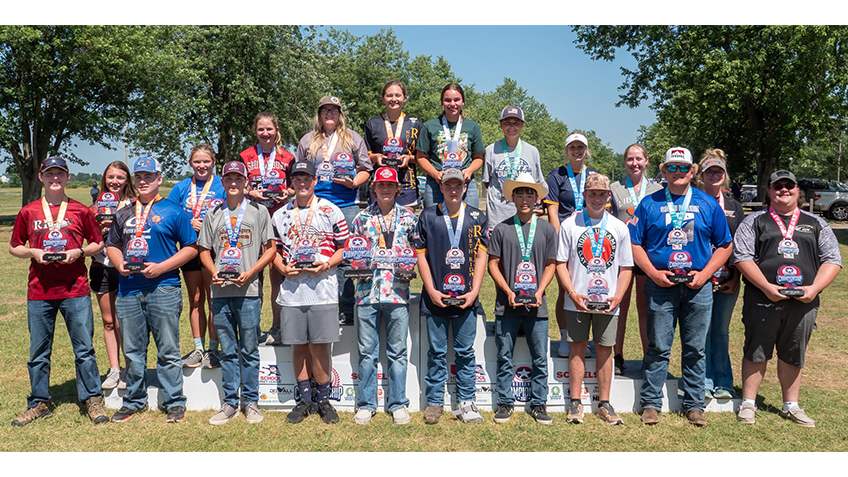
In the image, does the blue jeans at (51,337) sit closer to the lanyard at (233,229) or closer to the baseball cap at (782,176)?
the lanyard at (233,229)

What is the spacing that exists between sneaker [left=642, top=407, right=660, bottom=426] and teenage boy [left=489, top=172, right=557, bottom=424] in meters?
0.89

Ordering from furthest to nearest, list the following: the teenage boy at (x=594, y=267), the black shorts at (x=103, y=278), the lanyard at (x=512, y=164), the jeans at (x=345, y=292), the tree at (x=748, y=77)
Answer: the tree at (x=748, y=77) < the jeans at (x=345, y=292) < the lanyard at (x=512, y=164) < the black shorts at (x=103, y=278) < the teenage boy at (x=594, y=267)

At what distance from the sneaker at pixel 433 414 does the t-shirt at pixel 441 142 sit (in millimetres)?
2465

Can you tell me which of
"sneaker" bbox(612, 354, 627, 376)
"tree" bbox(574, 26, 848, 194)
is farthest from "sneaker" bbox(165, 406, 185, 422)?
"tree" bbox(574, 26, 848, 194)

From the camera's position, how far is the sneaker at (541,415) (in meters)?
5.45

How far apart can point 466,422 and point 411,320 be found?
110cm

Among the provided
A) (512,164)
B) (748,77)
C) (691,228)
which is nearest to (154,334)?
(512,164)

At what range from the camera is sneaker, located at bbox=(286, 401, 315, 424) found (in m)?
5.50

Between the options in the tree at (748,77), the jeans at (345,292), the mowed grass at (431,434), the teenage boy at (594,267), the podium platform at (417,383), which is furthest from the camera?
the tree at (748,77)

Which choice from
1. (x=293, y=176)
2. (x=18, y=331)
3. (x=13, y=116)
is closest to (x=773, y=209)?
(x=293, y=176)

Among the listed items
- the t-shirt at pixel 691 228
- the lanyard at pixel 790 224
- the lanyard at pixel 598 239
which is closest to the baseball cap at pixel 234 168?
the lanyard at pixel 598 239

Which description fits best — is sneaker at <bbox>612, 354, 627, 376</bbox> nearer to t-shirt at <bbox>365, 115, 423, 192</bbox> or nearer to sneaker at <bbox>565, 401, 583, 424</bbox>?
sneaker at <bbox>565, 401, 583, 424</bbox>

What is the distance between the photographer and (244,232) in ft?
17.8

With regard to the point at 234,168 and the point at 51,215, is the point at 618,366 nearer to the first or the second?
the point at 234,168
